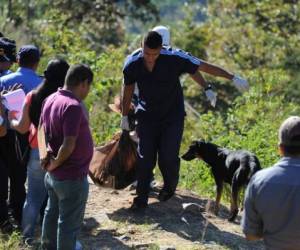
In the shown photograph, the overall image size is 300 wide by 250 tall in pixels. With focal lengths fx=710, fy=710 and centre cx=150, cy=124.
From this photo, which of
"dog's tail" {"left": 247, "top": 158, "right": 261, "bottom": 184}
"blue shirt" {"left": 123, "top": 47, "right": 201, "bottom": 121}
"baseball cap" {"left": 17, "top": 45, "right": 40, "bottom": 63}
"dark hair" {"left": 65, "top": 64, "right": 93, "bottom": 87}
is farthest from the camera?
"dog's tail" {"left": 247, "top": 158, "right": 261, "bottom": 184}

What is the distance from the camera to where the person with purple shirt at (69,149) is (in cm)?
489

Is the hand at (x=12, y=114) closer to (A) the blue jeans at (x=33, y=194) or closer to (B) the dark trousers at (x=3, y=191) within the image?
(A) the blue jeans at (x=33, y=194)

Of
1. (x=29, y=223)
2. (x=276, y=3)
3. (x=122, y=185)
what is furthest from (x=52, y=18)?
(x=29, y=223)

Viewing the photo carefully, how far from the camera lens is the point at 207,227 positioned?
6723 millimetres

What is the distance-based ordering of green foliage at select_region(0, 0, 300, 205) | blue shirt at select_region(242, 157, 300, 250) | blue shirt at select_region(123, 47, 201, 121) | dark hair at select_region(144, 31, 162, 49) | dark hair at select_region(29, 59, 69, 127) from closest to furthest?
blue shirt at select_region(242, 157, 300, 250)
dark hair at select_region(29, 59, 69, 127)
dark hair at select_region(144, 31, 162, 49)
blue shirt at select_region(123, 47, 201, 121)
green foliage at select_region(0, 0, 300, 205)

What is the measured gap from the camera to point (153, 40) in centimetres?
635

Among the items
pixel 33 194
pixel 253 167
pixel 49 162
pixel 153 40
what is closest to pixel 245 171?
pixel 253 167

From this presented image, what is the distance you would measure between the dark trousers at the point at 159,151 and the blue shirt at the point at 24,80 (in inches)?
48.8

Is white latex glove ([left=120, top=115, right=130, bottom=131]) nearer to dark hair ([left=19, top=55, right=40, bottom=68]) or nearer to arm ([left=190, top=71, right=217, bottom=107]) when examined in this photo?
arm ([left=190, top=71, right=217, bottom=107])

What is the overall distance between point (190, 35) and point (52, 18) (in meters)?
10.1

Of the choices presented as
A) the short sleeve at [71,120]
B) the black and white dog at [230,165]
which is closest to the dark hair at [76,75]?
the short sleeve at [71,120]

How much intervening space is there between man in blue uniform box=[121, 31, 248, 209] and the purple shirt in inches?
64.3

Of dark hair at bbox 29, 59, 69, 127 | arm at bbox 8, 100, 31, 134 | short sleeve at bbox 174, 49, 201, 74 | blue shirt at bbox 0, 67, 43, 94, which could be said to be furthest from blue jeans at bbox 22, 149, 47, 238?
short sleeve at bbox 174, 49, 201, 74

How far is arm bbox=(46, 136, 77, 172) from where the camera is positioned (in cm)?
488
